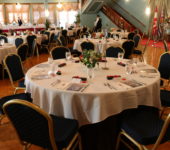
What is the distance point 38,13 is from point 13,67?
15.3 meters

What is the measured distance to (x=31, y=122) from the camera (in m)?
1.71

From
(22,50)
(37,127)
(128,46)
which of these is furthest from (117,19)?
(37,127)

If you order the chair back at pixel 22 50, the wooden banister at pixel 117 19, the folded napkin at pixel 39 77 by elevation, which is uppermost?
the wooden banister at pixel 117 19

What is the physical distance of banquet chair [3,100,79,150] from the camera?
5.37ft

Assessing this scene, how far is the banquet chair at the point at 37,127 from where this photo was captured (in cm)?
164

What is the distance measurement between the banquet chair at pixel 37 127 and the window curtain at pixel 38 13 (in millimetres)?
16782

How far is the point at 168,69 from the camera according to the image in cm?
345

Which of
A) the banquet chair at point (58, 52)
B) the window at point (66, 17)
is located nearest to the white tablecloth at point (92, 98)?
the banquet chair at point (58, 52)

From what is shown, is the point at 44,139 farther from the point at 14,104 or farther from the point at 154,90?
the point at 154,90

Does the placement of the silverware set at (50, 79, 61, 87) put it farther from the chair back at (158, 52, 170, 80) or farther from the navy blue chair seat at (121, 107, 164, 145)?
the chair back at (158, 52, 170, 80)

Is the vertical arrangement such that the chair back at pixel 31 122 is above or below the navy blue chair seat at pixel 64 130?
above

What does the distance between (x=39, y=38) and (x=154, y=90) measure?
7037mm

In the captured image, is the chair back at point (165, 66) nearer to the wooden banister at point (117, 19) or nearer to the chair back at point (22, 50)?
the chair back at point (22, 50)

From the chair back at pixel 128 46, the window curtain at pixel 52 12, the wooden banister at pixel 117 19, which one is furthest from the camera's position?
the window curtain at pixel 52 12
